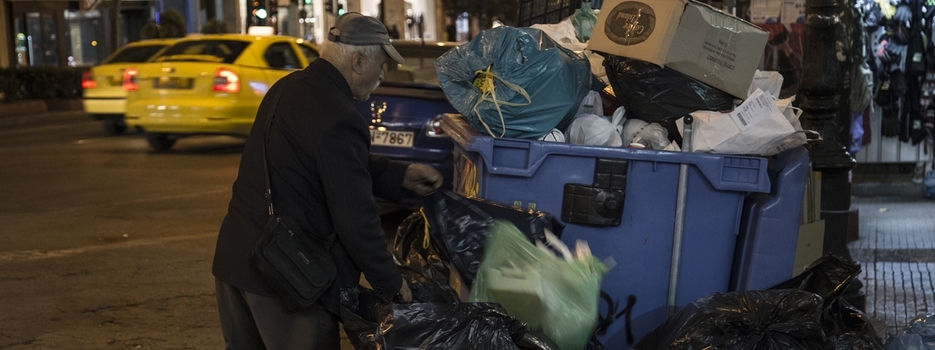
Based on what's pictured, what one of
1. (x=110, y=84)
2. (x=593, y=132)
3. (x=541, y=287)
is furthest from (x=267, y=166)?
(x=110, y=84)

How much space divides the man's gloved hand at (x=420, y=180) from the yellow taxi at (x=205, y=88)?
966 centimetres

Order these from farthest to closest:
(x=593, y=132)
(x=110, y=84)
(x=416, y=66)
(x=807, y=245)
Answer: (x=110, y=84), (x=416, y=66), (x=807, y=245), (x=593, y=132)

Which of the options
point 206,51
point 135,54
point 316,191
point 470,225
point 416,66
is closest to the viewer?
point 316,191

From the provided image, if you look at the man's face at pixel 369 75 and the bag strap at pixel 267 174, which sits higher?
the man's face at pixel 369 75

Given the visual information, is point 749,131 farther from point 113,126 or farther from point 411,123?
point 113,126

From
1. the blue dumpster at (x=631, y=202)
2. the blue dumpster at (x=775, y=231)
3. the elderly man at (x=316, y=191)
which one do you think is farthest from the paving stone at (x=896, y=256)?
Answer: the elderly man at (x=316, y=191)

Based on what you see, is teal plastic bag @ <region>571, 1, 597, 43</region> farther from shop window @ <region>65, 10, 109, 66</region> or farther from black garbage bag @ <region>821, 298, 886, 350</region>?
shop window @ <region>65, 10, 109, 66</region>

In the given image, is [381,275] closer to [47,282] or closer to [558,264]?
[558,264]

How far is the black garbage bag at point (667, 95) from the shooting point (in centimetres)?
382

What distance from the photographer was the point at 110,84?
15242mm

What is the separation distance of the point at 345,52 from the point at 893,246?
18.3ft

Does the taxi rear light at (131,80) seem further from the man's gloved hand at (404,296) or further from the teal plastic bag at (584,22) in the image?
the man's gloved hand at (404,296)

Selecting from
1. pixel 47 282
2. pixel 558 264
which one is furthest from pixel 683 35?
pixel 47 282

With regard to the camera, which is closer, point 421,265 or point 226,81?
point 421,265
